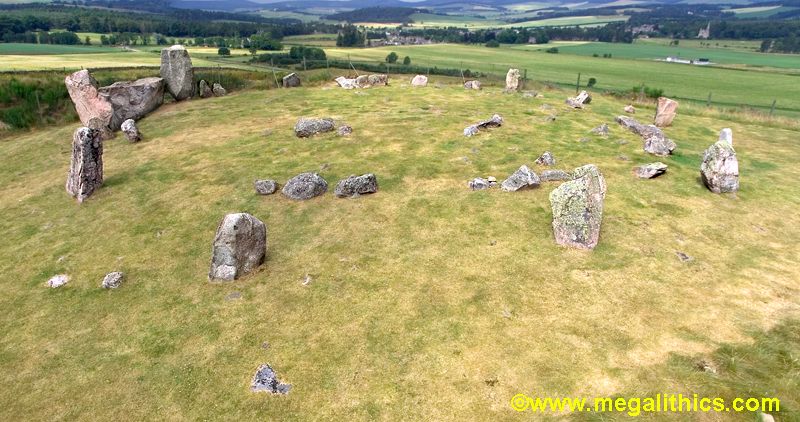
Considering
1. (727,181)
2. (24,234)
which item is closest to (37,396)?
(24,234)

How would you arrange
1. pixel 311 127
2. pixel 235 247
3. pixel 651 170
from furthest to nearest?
pixel 311 127
pixel 651 170
pixel 235 247

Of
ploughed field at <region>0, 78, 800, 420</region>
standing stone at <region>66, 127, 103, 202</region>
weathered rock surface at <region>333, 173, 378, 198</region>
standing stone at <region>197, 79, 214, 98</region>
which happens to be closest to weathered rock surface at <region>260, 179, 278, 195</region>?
ploughed field at <region>0, 78, 800, 420</region>

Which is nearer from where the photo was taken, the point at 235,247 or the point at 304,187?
the point at 235,247

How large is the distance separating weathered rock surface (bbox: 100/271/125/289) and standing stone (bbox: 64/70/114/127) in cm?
1947

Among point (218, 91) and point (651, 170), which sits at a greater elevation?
point (218, 91)

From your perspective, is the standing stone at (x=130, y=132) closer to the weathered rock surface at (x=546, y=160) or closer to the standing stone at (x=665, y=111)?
the weathered rock surface at (x=546, y=160)

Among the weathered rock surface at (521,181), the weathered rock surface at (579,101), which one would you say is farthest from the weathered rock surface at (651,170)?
the weathered rock surface at (579,101)

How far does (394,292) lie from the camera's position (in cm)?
1330

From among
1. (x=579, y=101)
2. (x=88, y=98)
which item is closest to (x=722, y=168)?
(x=579, y=101)

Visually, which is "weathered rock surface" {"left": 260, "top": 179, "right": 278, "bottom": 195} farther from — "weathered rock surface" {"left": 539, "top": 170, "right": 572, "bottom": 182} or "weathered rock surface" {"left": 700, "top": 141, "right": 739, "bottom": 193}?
"weathered rock surface" {"left": 700, "top": 141, "right": 739, "bottom": 193}

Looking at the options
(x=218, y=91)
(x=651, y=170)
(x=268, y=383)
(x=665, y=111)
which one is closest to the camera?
(x=268, y=383)

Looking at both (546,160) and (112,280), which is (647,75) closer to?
(546,160)

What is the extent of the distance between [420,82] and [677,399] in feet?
133

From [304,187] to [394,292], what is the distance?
7.96 m
